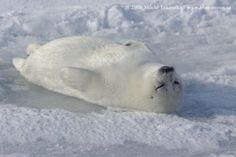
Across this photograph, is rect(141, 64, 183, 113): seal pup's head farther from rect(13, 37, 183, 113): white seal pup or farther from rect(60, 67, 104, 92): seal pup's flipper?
rect(60, 67, 104, 92): seal pup's flipper

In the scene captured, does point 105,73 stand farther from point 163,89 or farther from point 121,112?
point 163,89

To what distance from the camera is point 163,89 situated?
4.04 m

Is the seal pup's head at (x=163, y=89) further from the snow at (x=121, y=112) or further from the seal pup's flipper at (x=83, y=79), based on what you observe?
the seal pup's flipper at (x=83, y=79)

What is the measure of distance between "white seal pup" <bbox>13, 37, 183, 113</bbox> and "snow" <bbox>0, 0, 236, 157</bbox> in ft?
0.30

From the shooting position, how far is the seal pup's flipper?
14.6ft

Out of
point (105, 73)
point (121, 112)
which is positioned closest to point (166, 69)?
point (121, 112)

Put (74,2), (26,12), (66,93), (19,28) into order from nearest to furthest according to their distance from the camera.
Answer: (66,93) → (19,28) → (26,12) → (74,2)

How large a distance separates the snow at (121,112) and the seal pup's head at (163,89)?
7 centimetres

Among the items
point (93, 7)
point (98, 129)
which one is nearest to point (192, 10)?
point (93, 7)

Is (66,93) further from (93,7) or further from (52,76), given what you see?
(93,7)

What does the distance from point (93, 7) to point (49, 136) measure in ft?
11.9

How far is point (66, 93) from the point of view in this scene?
4.73 m

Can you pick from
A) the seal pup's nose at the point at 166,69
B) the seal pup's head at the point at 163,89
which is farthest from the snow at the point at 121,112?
the seal pup's nose at the point at 166,69

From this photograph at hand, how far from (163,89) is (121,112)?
34 centimetres
